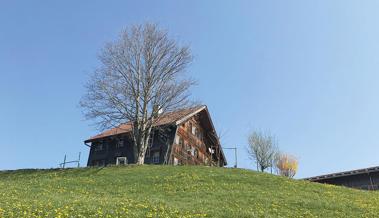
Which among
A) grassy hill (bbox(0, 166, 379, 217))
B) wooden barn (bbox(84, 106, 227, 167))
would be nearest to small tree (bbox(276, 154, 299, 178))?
wooden barn (bbox(84, 106, 227, 167))

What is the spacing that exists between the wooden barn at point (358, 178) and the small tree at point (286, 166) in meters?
26.5

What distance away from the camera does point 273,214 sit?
2141 centimetres

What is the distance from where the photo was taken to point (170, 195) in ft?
88.7

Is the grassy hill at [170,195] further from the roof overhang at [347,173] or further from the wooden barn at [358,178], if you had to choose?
the wooden barn at [358,178]

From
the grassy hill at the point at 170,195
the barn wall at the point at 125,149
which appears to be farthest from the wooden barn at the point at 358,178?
the barn wall at the point at 125,149

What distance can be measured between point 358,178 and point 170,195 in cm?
3144

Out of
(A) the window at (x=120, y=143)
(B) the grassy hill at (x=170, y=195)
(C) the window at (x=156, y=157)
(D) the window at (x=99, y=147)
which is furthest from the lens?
(D) the window at (x=99, y=147)

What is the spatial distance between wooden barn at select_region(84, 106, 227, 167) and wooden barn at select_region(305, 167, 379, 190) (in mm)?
15813

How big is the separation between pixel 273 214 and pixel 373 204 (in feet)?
30.6

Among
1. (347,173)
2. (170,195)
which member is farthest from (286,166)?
(170,195)

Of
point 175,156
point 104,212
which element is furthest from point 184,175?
point 175,156

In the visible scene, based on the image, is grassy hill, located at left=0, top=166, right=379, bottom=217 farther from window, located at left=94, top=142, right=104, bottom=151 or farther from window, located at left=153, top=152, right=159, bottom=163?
window, located at left=94, top=142, right=104, bottom=151

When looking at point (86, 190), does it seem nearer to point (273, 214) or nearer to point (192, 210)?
point (192, 210)

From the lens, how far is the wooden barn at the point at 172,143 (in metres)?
55.0
